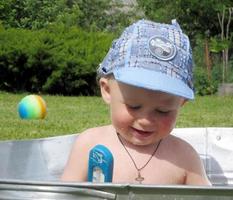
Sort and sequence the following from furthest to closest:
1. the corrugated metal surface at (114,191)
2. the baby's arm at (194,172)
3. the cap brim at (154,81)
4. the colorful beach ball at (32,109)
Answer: the colorful beach ball at (32,109)
the baby's arm at (194,172)
the cap brim at (154,81)
the corrugated metal surface at (114,191)

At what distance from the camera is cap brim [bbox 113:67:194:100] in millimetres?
1632

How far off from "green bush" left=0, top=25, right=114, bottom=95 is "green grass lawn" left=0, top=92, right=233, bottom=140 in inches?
20.0

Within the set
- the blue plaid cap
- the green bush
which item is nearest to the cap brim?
the blue plaid cap

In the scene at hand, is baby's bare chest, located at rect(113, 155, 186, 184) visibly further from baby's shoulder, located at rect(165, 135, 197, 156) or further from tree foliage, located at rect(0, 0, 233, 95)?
tree foliage, located at rect(0, 0, 233, 95)

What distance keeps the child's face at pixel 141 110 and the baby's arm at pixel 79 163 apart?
177 mm

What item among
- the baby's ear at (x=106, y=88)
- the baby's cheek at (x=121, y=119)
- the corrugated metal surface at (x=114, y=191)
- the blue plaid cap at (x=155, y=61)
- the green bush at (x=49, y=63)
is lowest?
the corrugated metal surface at (x=114, y=191)

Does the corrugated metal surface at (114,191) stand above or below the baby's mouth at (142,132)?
below

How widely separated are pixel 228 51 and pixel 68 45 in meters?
2.61

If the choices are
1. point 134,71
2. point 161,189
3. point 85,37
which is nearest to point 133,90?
point 134,71

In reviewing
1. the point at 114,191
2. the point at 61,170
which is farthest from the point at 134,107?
the point at 61,170

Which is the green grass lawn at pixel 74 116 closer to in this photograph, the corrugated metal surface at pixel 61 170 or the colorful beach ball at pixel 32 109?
the colorful beach ball at pixel 32 109

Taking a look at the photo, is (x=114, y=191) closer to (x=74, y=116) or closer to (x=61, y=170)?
(x=61, y=170)

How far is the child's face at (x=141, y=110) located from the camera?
167 centimetres

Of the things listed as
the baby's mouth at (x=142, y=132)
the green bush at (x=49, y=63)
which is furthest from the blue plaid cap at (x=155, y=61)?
the green bush at (x=49, y=63)
